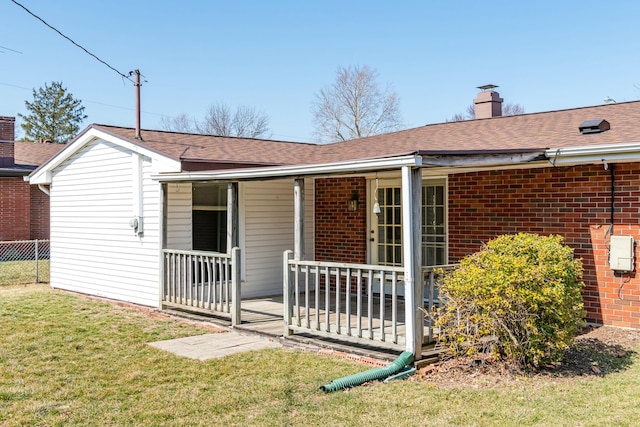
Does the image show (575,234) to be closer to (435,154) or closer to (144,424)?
(435,154)

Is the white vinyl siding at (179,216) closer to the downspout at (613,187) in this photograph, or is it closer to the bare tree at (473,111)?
the downspout at (613,187)

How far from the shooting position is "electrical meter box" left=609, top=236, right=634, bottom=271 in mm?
7001

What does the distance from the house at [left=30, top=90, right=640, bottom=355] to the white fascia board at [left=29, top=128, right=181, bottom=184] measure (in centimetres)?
4

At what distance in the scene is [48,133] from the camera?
138ft

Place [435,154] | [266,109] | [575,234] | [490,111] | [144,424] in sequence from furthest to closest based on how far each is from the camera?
[266,109]
[490,111]
[575,234]
[435,154]
[144,424]

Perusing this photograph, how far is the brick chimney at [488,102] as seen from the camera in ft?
41.6

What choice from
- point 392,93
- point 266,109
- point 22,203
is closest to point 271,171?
point 22,203

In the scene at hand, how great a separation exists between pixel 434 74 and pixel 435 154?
2890cm

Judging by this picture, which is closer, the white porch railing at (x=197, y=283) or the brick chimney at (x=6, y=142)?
the white porch railing at (x=197, y=283)

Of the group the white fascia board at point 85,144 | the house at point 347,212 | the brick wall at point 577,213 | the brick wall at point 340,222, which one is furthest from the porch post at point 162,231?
the brick wall at point 577,213

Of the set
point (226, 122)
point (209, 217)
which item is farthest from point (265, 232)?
point (226, 122)

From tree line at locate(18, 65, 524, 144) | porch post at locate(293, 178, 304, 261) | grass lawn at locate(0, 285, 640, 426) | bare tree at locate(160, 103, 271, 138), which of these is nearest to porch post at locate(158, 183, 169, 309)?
grass lawn at locate(0, 285, 640, 426)

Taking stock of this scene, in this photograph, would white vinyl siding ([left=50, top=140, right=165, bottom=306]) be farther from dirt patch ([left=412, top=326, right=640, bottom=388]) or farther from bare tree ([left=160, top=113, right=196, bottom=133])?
bare tree ([left=160, top=113, right=196, bottom=133])

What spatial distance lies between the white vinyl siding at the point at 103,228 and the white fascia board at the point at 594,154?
20.1 ft
